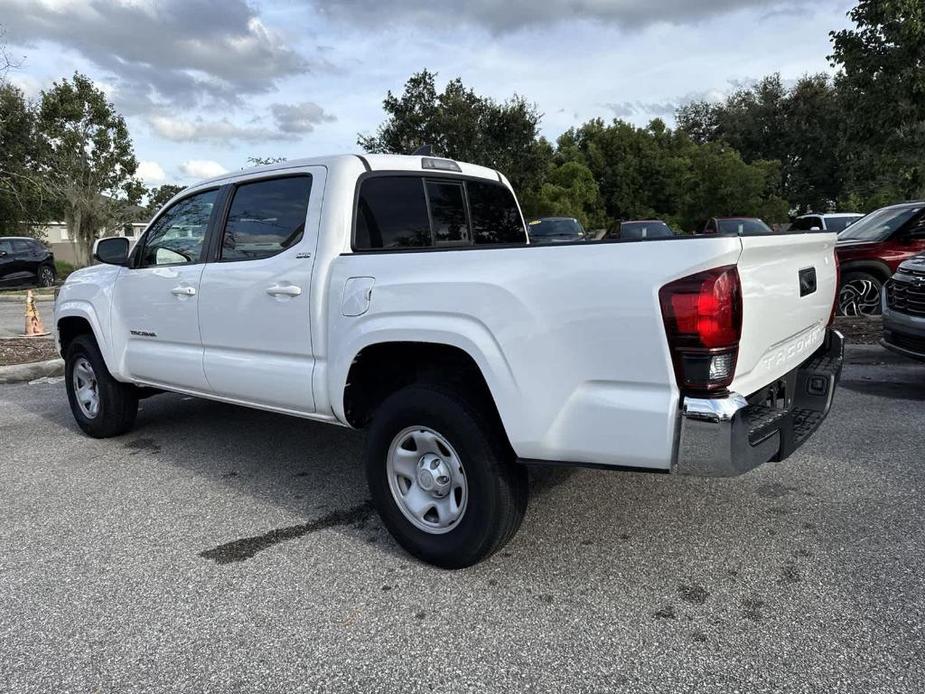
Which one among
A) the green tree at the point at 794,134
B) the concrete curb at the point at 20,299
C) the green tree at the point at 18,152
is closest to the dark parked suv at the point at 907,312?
the concrete curb at the point at 20,299

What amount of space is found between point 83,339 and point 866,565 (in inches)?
211

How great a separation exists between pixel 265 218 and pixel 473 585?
2331 mm

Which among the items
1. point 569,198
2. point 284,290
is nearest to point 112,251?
point 284,290

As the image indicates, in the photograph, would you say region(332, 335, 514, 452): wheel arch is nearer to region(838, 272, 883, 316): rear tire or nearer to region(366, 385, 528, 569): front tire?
region(366, 385, 528, 569): front tire

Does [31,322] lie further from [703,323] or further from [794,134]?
[794,134]

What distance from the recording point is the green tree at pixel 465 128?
27750 millimetres

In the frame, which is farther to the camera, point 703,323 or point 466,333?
point 466,333

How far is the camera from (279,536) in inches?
143

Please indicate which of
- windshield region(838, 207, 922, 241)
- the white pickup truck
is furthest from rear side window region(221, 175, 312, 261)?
windshield region(838, 207, 922, 241)

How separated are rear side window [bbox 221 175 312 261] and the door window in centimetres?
76

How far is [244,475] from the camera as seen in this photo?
459 centimetres

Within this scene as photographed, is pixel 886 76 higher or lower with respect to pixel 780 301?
higher

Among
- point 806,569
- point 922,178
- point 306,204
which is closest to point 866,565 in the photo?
point 806,569

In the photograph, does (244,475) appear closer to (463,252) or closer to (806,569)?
(463,252)
